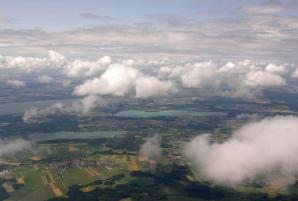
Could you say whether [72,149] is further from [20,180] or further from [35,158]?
[20,180]

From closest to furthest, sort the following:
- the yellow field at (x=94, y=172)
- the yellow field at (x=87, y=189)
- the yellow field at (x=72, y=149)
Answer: the yellow field at (x=87, y=189), the yellow field at (x=94, y=172), the yellow field at (x=72, y=149)

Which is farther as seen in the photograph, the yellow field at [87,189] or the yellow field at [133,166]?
the yellow field at [133,166]

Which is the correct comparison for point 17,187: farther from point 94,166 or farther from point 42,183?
point 94,166

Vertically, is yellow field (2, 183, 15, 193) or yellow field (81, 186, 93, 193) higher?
yellow field (2, 183, 15, 193)

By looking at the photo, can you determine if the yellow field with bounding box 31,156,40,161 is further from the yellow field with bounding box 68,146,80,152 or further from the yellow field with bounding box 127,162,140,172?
the yellow field with bounding box 127,162,140,172

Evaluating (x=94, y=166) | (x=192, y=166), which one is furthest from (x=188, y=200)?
(x=94, y=166)

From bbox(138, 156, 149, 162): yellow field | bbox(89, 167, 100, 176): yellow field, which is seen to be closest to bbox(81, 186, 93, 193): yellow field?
→ bbox(89, 167, 100, 176): yellow field

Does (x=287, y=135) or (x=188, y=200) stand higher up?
(x=287, y=135)

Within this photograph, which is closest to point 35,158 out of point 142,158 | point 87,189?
point 142,158

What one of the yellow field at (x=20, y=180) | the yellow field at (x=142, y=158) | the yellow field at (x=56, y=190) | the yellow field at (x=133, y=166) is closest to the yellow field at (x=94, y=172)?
the yellow field at (x=133, y=166)

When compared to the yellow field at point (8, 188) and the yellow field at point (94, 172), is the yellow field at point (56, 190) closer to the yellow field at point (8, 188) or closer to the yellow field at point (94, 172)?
the yellow field at point (8, 188)

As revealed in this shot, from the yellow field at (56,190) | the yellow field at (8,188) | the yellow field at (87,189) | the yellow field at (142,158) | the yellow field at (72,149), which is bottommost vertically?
the yellow field at (87,189)
